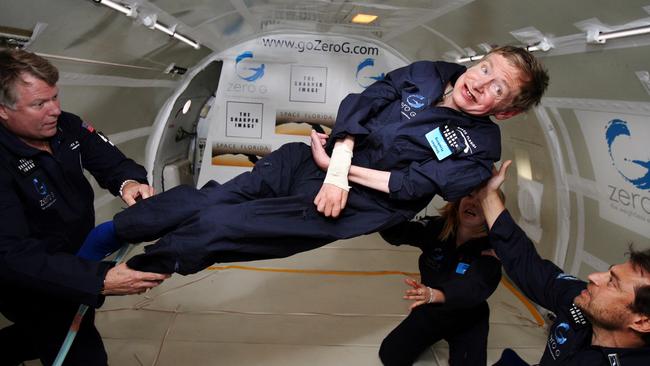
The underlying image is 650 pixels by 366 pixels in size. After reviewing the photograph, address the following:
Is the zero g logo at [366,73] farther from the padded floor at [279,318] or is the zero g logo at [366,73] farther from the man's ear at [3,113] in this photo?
the man's ear at [3,113]

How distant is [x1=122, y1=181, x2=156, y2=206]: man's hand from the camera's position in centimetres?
211

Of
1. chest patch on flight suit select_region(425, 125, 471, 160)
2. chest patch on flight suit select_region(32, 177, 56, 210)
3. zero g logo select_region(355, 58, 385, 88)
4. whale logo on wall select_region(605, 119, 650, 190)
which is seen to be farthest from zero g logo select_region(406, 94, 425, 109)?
zero g logo select_region(355, 58, 385, 88)

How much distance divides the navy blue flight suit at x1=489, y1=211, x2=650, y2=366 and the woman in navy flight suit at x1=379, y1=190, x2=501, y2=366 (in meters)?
0.36

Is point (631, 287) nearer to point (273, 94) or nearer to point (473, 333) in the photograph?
point (473, 333)

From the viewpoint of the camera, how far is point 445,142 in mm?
1903

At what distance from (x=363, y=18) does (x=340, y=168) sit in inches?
107

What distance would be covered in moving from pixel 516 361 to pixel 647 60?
67.6 inches

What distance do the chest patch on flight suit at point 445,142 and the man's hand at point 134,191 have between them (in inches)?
54.9

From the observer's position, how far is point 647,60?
217cm

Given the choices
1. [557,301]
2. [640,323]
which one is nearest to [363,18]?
[557,301]

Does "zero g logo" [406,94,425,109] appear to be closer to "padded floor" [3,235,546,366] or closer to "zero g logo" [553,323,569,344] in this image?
"zero g logo" [553,323,569,344]

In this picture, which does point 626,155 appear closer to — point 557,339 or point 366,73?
point 557,339

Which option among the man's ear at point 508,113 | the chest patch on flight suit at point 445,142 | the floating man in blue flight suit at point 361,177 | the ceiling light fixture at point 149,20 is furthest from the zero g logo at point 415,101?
the ceiling light fixture at point 149,20

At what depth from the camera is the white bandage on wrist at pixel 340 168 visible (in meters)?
1.87
